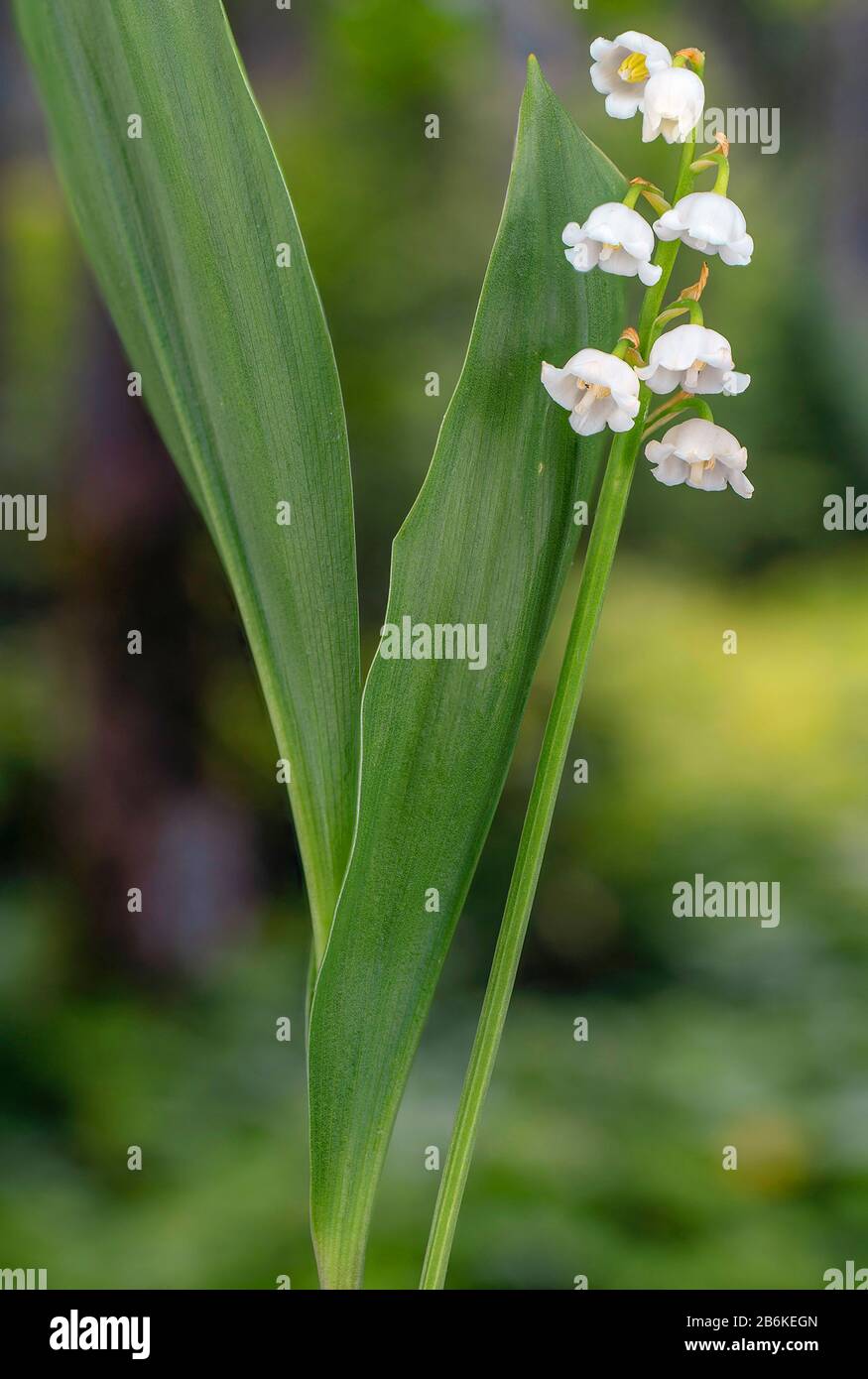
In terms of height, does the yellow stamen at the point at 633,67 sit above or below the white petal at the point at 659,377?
above

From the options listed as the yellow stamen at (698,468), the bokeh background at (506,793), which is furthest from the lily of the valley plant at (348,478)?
the bokeh background at (506,793)

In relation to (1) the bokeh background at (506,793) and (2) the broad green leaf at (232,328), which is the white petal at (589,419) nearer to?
(2) the broad green leaf at (232,328)

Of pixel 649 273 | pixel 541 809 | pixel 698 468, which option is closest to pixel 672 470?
pixel 698 468

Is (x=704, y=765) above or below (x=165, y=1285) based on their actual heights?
above

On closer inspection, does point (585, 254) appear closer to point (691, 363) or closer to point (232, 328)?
point (691, 363)

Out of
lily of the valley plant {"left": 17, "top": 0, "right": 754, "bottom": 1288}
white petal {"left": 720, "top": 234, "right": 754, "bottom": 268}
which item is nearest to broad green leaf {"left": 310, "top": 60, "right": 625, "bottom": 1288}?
lily of the valley plant {"left": 17, "top": 0, "right": 754, "bottom": 1288}

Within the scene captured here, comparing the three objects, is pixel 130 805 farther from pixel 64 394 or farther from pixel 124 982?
pixel 64 394
